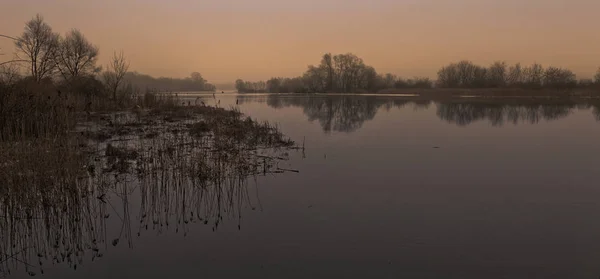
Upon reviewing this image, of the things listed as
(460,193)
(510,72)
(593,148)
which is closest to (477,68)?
(510,72)

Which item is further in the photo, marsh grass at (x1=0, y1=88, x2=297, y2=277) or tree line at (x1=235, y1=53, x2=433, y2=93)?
tree line at (x1=235, y1=53, x2=433, y2=93)

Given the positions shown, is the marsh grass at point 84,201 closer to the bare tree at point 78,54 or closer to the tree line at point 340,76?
the bare tree at point 78,54

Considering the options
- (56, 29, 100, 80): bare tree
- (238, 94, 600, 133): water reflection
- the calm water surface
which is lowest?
the calm water surface

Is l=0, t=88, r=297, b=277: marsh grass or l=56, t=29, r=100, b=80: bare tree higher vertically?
l=56, t=29, r=100, b=80: bare tree

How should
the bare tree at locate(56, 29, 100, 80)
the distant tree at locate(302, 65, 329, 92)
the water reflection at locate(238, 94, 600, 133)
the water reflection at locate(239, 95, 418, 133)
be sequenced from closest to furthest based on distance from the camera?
1. the water reflection at locate(239, 95, 418, 133)
2. the water reflection at locate(238, 94, 600, 133)
3. the bare tree at locate(56, 29, 100, 80)
4. the distant tree at locate(302, 65, 329, 92)

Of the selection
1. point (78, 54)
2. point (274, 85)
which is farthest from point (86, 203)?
point (274, 85)

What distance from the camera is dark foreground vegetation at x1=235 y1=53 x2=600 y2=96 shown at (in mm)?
55531

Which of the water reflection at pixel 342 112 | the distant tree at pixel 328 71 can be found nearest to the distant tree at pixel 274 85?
the distant tree at pixel 328 71

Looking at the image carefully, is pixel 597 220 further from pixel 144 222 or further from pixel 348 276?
pixel 144 222

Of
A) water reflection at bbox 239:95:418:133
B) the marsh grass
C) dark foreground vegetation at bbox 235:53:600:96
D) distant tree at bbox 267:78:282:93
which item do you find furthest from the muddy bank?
distant tree at bbox 267:78:282:93

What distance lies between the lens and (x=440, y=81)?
8188cm

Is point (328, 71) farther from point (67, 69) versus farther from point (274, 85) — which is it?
point (67, 69)

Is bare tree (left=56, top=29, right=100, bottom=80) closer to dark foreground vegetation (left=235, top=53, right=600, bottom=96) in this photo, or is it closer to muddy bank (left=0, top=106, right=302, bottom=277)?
muddy bank (left=0, top=106, right=302, bottom=277)

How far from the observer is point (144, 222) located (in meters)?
4.91
